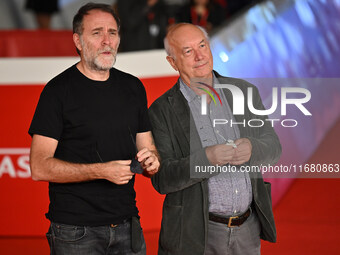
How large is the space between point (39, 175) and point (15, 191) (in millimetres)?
1776

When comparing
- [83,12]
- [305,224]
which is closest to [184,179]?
[83,12]

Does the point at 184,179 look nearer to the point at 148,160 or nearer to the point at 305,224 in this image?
the point at 148,160

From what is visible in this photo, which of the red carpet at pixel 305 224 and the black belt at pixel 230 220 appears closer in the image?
the black belt at pixel 230 220

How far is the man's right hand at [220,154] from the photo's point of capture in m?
1.85

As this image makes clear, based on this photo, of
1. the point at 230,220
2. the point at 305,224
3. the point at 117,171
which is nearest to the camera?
the point at 117,171

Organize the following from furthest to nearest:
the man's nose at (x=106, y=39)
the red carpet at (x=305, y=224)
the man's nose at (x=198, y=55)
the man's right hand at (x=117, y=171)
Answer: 1. the red carpet at (x=305, y=224)
2. the man's nose at (x=198, y=55)
3. the man's nose at (x=106, y=39)
4. the man's right hand at (x=117, y=171)

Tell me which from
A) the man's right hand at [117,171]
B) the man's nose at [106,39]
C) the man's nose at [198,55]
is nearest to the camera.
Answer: the man's right hand at [117,171]

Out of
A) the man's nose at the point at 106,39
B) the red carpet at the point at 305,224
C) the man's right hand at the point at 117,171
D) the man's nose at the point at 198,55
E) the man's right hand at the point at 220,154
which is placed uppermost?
the man's nose at the point at 106,39

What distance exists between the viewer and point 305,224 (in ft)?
11.6

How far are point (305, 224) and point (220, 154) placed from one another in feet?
6.31

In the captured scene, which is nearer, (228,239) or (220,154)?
(220,154)

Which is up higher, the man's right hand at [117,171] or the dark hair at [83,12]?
the dark hair at [83,12]

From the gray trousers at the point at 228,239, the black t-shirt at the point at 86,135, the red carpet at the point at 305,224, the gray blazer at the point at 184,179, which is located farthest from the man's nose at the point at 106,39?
the red carpet at the point at 305,224

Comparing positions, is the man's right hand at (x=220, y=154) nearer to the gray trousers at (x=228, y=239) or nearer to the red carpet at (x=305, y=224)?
the gray trousers at (x=228, y=239)
